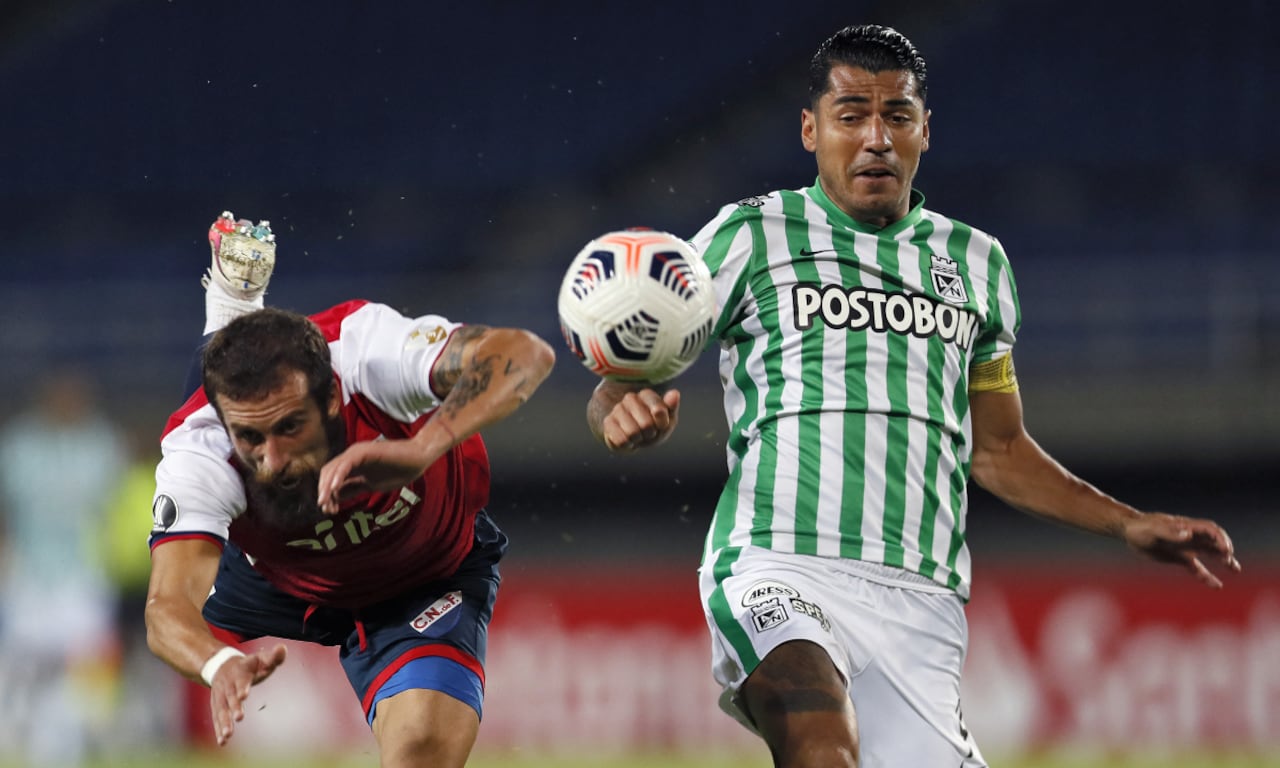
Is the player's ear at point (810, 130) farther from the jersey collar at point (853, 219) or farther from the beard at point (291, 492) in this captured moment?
the beard at point (291, 492)

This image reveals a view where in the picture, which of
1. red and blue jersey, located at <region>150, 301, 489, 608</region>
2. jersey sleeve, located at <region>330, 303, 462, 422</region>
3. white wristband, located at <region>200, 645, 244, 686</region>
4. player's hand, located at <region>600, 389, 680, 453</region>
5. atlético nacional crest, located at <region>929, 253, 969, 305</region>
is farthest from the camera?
atlético nacional crest, located at <region>929, 253, 969, 305</region>

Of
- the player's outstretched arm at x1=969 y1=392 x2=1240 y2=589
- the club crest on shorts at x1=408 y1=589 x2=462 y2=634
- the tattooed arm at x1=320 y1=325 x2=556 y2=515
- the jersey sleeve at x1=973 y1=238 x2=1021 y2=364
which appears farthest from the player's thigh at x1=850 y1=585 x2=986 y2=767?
the club crest on shorts at x1=408 y1=589 x2=462 y2=634

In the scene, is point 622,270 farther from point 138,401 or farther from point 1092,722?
point 138,401

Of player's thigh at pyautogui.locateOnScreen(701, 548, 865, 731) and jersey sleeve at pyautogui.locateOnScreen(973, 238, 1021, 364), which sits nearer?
player's thigh at pyautogui.locateOnScreen(701, 548, 865, 731)

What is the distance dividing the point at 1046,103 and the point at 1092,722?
25.8ft

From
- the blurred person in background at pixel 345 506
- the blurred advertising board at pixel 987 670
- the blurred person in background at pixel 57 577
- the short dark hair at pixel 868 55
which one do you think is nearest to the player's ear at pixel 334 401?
the blurred person in background at pixel 345 506

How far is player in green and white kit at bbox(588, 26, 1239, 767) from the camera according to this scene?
4566 mm

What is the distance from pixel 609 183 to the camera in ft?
53.7

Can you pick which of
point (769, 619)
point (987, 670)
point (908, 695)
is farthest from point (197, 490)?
point (987, 670)

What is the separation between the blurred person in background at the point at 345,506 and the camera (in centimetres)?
423

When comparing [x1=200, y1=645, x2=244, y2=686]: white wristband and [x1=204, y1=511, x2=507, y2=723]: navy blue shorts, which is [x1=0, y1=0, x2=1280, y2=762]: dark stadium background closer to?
[x1=204, y1=511, x2=507, y2=723]: navy blue shorts

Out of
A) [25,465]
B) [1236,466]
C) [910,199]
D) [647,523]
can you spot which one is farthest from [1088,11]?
[910,199]

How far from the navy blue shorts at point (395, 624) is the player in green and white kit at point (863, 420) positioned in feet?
3.06

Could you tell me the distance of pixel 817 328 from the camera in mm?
4723
